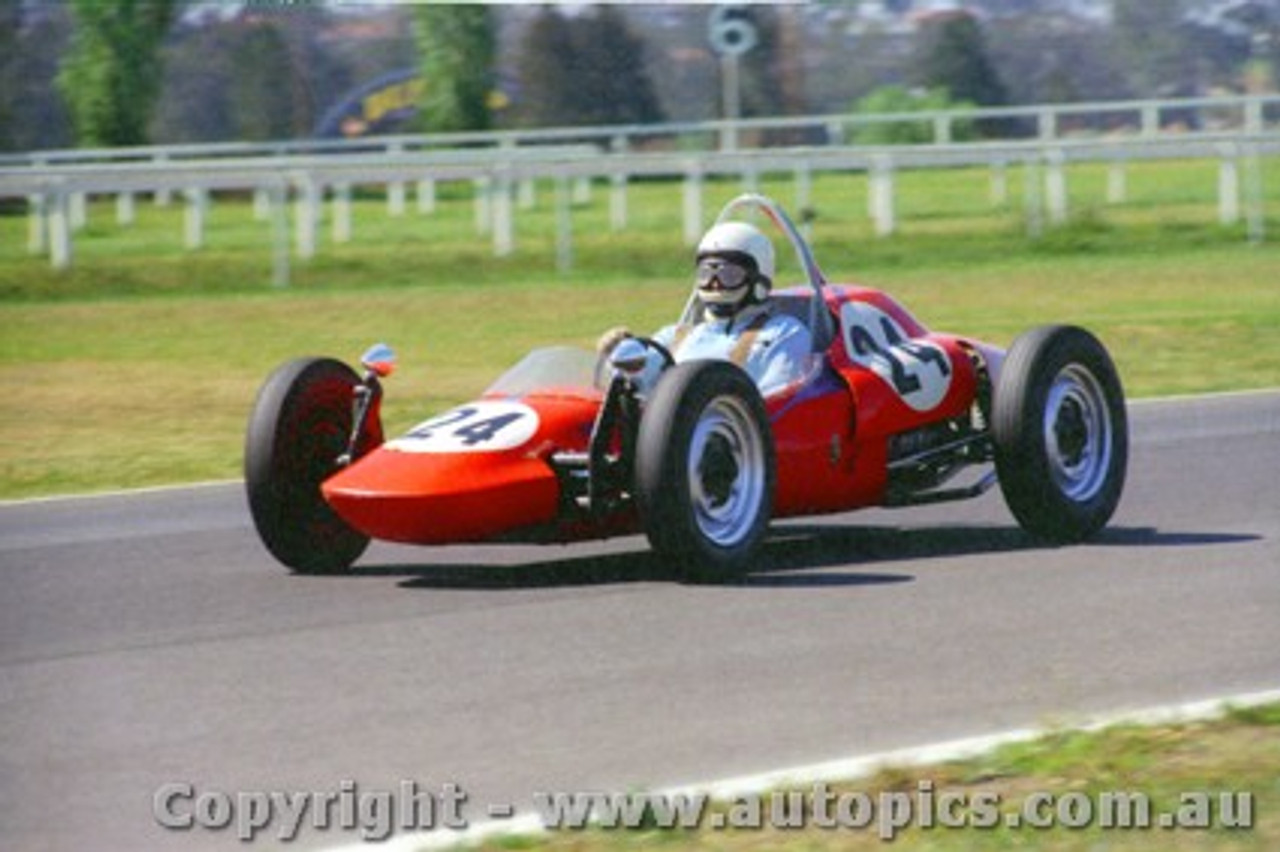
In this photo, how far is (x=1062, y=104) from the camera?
34969 millimetres

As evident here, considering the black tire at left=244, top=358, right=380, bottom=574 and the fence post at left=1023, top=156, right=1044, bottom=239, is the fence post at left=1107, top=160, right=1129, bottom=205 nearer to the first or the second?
the fence post at left=1023, top=156, right=1044, bottom=239

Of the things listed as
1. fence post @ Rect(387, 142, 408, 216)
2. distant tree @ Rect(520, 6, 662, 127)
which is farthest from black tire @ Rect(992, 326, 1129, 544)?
fence post @ Rect(387, 142, 408, 216)

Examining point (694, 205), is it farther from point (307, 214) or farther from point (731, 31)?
point (731, 31)

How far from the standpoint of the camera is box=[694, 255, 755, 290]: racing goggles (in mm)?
11672

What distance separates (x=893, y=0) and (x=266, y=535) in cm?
946

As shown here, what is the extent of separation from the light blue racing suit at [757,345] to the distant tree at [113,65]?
68.4 feet

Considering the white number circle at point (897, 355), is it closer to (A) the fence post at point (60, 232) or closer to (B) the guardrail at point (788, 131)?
(A) the fence post at point (60, 232)

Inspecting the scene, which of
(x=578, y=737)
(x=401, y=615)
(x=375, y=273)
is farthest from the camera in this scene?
(x=375, y=273)

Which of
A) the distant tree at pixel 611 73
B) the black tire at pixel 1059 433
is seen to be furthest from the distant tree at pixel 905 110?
the black tire at pixel 1059 433

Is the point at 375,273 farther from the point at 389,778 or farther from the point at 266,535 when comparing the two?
the point at 389,778

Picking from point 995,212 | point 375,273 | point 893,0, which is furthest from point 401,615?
point 995,212

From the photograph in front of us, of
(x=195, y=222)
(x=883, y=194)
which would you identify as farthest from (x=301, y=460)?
(x=195, y=222)

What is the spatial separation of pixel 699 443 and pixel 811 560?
3.59 feet

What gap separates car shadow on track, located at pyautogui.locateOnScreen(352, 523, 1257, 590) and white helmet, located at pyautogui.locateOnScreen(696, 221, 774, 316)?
96 cm
